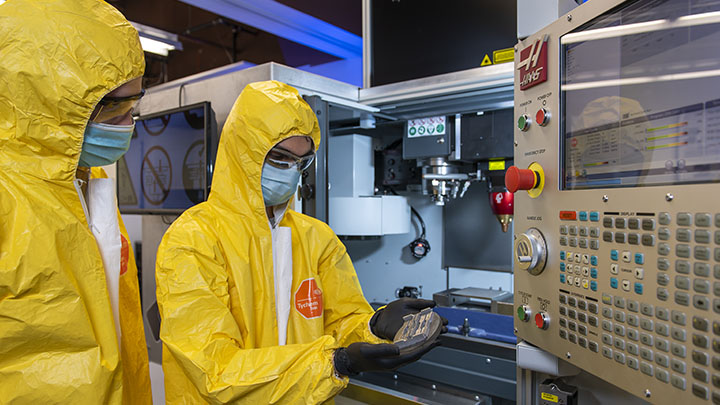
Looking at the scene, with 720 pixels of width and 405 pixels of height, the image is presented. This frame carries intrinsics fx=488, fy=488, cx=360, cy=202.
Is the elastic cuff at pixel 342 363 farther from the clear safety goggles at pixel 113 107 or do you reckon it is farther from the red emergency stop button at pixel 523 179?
the clear safety goggles at pixel 113 107

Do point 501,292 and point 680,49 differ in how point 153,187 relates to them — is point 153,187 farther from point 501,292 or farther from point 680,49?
point 680,49

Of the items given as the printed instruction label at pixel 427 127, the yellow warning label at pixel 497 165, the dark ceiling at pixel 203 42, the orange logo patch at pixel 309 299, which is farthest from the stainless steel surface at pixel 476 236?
the dark ceiling at pixel 203 42

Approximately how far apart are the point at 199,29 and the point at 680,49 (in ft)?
17.2

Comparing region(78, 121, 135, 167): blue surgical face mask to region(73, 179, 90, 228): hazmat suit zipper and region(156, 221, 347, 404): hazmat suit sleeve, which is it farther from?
region(156, 221, 347, 404): hazmat suit sleeve

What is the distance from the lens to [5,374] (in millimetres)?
771

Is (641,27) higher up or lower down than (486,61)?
lower down

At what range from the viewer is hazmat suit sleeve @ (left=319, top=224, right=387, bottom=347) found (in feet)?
4.60

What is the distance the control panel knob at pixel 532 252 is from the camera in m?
0.89

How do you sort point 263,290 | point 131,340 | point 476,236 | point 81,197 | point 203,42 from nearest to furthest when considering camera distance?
point 81,197, point 131,340, point 263,290, point 476,236, point 203,42

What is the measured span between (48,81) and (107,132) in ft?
0.50

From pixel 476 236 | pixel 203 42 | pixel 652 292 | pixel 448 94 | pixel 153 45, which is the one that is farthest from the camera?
pixel 203 42

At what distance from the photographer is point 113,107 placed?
38.6 inches


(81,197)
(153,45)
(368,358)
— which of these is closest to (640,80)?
(368,358)

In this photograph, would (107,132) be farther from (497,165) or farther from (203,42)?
(203,42)
